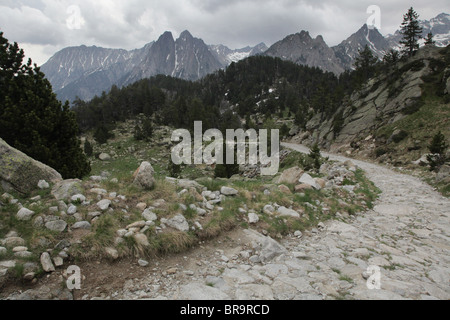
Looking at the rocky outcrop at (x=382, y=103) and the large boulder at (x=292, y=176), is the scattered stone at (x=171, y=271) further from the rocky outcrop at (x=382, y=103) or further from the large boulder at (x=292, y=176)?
the rocky outcrop at (x=382, y=103)

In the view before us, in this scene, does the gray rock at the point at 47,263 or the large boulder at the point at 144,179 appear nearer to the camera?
the gray rock at the point at 47,263

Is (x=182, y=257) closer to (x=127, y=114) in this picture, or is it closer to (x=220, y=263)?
(x=220, y=263)

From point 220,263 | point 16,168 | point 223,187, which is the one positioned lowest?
point 220,263

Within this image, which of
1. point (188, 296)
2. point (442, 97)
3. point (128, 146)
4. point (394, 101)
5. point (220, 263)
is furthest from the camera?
point (128, 146)

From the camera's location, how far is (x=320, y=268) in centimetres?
533

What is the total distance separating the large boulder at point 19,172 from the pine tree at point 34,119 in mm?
7029

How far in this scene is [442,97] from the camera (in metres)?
36.0

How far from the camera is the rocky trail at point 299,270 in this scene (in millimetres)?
4238

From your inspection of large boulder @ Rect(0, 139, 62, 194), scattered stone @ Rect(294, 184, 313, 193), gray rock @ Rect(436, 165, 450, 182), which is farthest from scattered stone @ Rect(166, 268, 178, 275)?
gray rock @ Rect(436, 165, 450, 182)

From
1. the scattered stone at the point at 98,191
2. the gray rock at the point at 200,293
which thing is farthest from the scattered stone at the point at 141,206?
the gray rock at the point at 200,293

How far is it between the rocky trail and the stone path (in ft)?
0.06

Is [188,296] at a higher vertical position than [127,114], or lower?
lower
